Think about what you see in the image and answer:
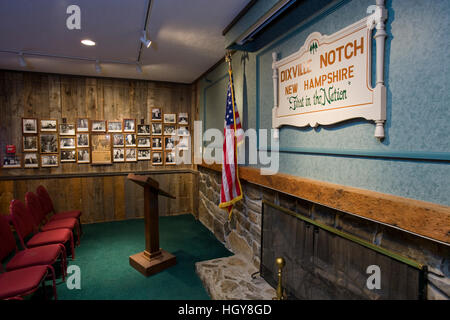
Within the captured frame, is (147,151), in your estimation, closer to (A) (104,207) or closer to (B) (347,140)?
(A) (104,207)

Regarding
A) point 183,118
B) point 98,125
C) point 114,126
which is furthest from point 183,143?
point 98,125

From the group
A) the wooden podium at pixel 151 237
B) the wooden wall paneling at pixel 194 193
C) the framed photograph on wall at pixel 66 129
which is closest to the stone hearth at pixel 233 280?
the wooden podium at pixel 151 237

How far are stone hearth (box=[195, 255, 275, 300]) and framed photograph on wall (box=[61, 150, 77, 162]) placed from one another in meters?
3.51

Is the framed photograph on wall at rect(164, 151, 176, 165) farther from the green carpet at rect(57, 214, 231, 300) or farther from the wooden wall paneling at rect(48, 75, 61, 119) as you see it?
the wooden wall paneling at rect(48, 75, 61, 119)

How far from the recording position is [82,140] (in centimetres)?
531

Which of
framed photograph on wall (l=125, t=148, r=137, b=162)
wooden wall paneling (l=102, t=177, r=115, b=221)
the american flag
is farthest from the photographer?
framed photograph on wall (l=125, t=148, r=137, b=162)

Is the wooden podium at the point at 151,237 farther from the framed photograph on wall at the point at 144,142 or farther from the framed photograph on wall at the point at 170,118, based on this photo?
the framed photograph on wall at the point at 170,118

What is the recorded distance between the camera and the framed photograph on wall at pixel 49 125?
199 inches

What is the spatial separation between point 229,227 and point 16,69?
462 cm

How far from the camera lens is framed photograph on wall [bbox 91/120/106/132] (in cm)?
536

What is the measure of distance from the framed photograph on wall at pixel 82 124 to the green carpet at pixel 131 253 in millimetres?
1874

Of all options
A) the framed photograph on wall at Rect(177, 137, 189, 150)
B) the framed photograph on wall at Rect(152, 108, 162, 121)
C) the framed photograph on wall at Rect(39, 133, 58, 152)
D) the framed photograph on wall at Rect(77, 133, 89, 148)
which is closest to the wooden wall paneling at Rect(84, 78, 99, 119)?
the framed photograph on wall at Rect(77, 133, 89, 148)

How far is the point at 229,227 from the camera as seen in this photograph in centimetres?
396
